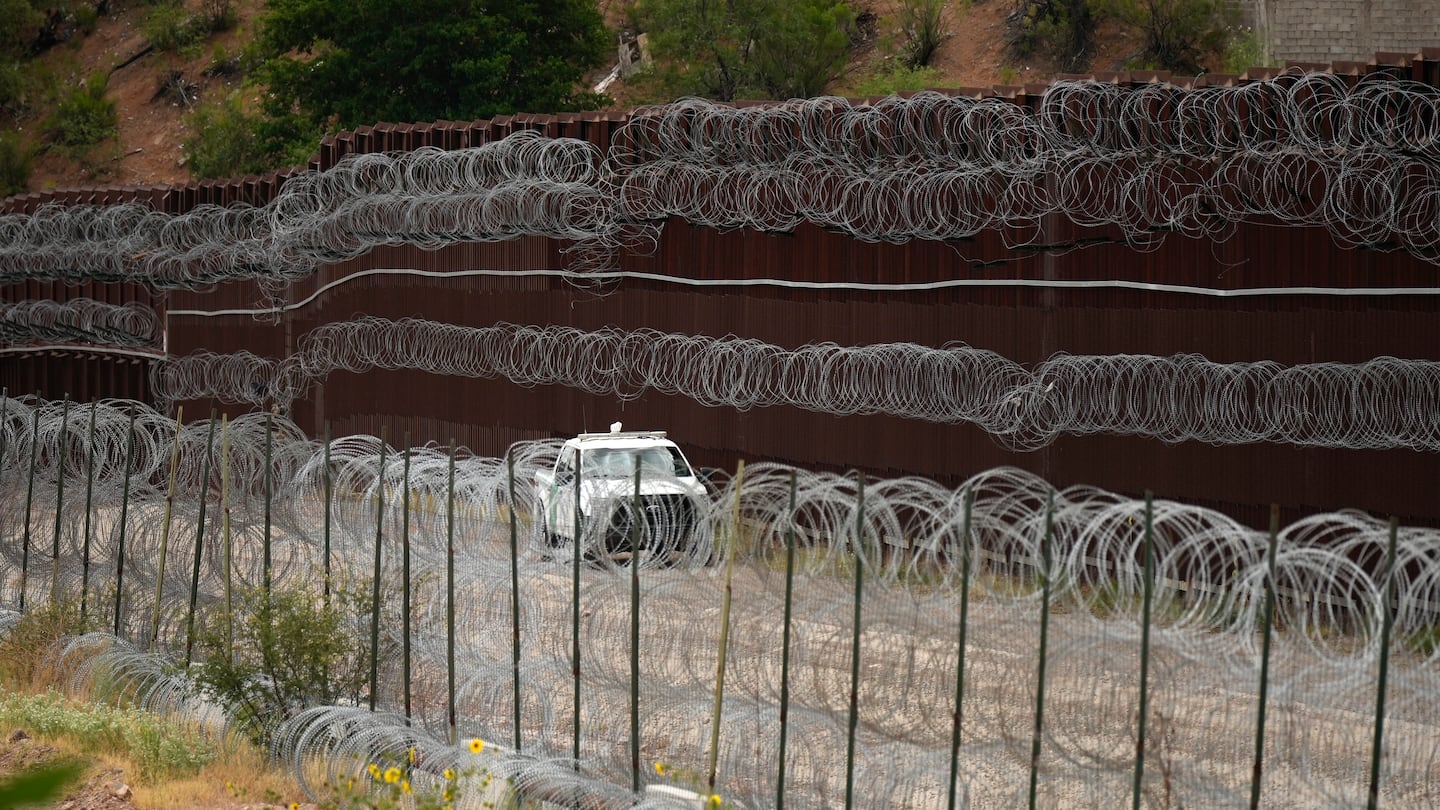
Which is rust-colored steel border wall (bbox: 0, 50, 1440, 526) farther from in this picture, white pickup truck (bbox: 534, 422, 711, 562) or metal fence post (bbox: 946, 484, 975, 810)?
metal fence post (bbox: 946, 484, 975, 810)

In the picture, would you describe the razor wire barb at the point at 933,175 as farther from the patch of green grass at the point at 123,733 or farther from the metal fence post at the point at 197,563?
the patch of green grass at the point at 123,733

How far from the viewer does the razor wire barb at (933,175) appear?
1204 centimetres

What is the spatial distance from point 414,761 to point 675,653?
4.98 feet

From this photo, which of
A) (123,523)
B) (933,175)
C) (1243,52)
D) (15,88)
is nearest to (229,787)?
(123,523)

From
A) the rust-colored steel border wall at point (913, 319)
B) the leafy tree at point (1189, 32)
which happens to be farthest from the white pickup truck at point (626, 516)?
the leafy tree at point (1189, 32)

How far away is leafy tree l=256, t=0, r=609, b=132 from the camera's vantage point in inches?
1483

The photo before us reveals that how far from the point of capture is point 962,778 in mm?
6949

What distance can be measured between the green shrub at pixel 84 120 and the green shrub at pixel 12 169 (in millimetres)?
1672

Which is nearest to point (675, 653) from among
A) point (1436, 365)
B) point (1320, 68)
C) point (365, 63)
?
point (1436, 365)

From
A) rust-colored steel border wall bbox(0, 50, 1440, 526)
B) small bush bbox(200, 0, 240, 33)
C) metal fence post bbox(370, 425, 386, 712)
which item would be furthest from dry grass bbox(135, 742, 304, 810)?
small bush bbox(200, 0, 240, 33)

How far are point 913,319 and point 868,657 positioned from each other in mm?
8230

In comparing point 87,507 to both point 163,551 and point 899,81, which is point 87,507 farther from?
point 899,81

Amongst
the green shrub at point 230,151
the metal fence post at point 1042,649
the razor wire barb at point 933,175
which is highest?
the green shrub at point 230,151

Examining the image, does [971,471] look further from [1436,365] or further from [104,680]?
[104,680]
